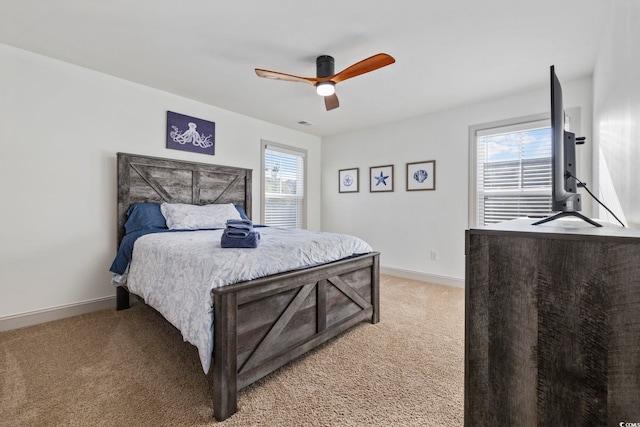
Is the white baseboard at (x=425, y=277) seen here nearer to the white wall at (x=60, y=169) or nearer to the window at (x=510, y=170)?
the window at (x=510, y=170)

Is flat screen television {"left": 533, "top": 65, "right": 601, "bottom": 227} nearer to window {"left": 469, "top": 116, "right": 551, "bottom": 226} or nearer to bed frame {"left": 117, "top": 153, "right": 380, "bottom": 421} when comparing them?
bed frame {"left": 117, "top": 153, "right": 380, "bottom": 421}

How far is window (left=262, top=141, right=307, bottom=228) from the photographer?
15.2 ft

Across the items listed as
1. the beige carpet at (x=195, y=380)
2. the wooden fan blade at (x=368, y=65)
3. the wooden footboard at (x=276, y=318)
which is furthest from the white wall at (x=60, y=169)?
the wooden fan blade at (x=368, y=65)

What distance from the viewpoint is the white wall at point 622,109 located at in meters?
1.28

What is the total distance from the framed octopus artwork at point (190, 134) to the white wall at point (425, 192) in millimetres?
2371

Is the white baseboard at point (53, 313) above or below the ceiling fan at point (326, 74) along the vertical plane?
below

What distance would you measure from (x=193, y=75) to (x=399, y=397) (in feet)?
11.2

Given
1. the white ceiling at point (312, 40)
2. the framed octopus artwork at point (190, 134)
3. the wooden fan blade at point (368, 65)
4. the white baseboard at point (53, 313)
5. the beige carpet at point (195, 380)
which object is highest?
the white ceiling at point (312, 40)

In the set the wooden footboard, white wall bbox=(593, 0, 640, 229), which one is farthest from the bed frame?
white wall bbox=(593, 0, 640, 229)

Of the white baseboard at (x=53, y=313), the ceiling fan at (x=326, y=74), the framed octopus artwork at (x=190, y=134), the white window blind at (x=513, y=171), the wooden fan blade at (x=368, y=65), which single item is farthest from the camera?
the framed octopus artwork at (x=190, y=134)

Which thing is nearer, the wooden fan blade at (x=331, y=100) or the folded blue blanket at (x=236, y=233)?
the folded blue blanket at (x=236, y=233)

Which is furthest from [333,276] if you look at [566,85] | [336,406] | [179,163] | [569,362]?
[566,85]

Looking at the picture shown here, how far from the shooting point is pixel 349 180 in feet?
16.9

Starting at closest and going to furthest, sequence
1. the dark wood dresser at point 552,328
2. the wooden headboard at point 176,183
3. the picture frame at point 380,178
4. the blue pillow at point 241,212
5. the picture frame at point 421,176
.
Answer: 1. the dark wood dresser at point 552,328
2. the wooden headboard at point 176,183
3. the blue pillow at point 241,212
4. the picture frame at point 421,176
5. the picture frame at point 380,178
